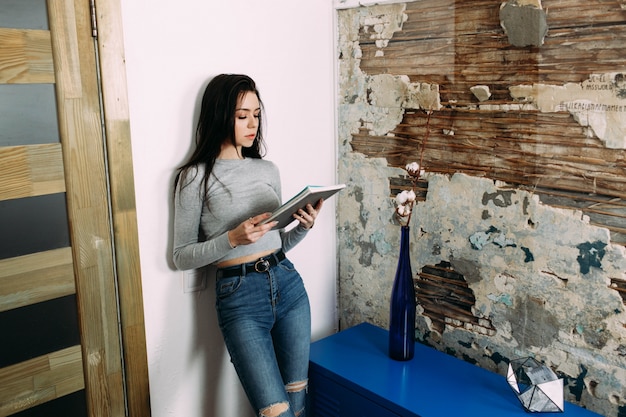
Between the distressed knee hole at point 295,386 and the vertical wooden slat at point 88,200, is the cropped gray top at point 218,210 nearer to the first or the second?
the vertical wooden slat at point 88,200

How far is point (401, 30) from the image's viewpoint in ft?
7.32

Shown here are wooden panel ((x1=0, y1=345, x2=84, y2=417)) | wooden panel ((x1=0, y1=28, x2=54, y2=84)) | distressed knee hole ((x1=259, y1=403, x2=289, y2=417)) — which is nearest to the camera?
wooden panel ((x1=0, y1=28, x2=54, y2=84))

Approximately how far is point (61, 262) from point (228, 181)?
1.89ft

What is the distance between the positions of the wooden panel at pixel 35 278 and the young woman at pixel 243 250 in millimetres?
347

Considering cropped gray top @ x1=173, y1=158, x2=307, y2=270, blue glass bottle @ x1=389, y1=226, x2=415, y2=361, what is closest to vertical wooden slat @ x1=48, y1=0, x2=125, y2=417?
cropped gray top @ x1=173, y1=158, x2=307, y2=270

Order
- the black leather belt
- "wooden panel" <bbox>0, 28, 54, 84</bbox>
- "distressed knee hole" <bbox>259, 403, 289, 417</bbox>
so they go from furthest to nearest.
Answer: the black leather belt < "distressed knee hole" <bbox>259, 403, 289, 417</bbox> < "wooden panel" <bbox>0, 28, 54, 84</bbox>

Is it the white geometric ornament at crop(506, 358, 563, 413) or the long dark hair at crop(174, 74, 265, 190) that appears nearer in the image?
the white geometric ornament at crop(506, 358, 563, 413)

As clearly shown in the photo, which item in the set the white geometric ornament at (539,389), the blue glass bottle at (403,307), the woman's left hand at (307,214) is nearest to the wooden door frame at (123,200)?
the woman's left hand at (307,214)

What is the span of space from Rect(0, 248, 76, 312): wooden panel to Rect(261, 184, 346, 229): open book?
0.62 metres

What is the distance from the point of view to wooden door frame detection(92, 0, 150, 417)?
1771 mm

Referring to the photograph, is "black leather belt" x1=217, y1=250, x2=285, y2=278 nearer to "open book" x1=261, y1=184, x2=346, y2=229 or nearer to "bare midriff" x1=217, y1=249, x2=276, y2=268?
"bare midriff" x1=217, y1=249, x2=276, y2=268

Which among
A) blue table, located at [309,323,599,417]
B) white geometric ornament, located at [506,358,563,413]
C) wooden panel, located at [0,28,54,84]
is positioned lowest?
blue table, located at [309,323,599,417]

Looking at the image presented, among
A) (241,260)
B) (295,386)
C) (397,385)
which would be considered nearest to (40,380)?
(241,260)

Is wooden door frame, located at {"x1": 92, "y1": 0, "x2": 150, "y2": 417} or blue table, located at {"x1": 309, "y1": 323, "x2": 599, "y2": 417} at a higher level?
wooden door frame, located at {"x1": 92, "y1": 0, "x2": 150, "y2": 417}
